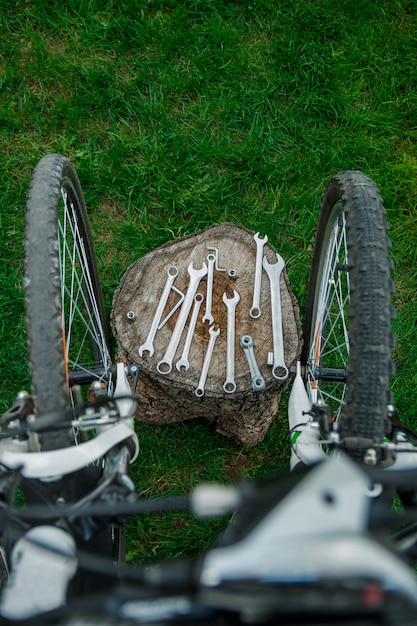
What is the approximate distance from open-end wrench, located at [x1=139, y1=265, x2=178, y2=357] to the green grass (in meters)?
0.60

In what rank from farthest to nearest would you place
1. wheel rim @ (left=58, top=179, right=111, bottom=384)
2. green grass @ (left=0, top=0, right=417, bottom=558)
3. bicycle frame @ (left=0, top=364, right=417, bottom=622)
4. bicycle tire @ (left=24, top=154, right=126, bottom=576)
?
green grass @ (left=0, top=0, right=417, bottom=558), wheel rim @ (left=58, top=179, right=111, bottom=384), bicycle tire @ (left=24, top=154, right=126, bottom=576), bicycle frame @ (left=0, top=364, right=417, bottom=622)

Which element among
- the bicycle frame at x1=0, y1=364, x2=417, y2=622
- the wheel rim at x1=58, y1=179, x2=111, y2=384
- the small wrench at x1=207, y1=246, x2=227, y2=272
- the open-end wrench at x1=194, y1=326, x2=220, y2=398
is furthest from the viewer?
the small wrench at x1=207, y1=246, x2=227, y2=272

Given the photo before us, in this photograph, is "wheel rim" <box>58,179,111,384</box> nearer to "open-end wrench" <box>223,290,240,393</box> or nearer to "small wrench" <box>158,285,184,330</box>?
"small wrench" <box>158,285,184,330</box>

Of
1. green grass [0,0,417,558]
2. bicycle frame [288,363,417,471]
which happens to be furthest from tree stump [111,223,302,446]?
green grass [0,0,417,558]

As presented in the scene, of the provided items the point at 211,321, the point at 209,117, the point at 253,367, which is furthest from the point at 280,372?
the point at 209,117

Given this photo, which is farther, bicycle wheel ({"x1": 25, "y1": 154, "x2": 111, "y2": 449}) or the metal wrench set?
the metal wrench set

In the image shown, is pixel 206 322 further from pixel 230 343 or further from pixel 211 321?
pixel 230 343

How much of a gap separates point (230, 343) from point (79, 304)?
901mm

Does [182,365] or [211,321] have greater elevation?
[211,321]

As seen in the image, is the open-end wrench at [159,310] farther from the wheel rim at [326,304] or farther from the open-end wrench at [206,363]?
the wheel rim at [326,304]

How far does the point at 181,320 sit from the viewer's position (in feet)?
7.29

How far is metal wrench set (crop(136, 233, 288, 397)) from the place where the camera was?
2.17 metres

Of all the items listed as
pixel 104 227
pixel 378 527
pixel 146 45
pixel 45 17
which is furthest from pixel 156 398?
pixel 45 17

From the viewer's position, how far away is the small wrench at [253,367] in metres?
2.16
